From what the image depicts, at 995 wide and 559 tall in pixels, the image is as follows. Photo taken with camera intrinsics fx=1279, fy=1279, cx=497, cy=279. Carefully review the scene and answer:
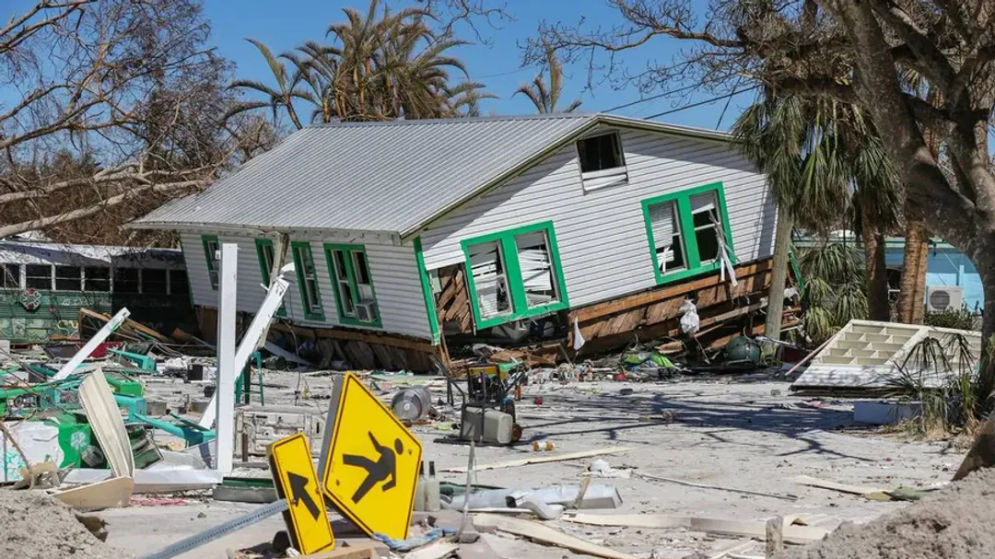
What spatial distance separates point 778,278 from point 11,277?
17.0m

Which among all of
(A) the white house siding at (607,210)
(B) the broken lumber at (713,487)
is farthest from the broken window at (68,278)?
(B) the broken lumber at (713,487)

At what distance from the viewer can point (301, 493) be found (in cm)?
759

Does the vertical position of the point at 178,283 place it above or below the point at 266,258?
above

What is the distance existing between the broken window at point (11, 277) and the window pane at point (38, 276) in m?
0.20

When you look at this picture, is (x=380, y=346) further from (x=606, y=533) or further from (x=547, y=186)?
(x=606, y=533)

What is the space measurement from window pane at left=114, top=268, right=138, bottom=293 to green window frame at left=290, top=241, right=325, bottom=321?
6499mm

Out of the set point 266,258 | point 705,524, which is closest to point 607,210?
point 266,258

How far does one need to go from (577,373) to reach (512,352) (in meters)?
1.30

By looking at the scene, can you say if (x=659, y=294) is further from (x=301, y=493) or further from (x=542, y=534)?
(x=301, y=493)

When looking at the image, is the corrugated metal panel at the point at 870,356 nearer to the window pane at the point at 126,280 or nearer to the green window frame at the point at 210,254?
the green window frame at the point at 210,254

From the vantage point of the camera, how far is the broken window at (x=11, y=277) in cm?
2912

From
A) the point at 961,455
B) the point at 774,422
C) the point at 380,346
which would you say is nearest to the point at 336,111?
the point at 380,346

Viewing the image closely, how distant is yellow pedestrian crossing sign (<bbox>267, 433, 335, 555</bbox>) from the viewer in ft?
24.4

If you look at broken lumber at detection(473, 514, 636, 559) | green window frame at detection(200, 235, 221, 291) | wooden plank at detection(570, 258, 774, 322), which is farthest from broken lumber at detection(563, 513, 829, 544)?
green window frame at detection(200, 235, 221, 291)
